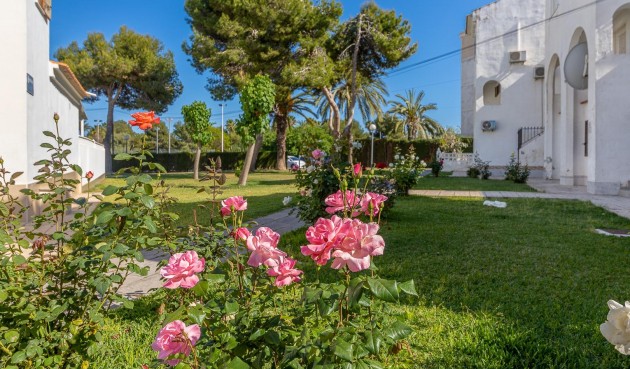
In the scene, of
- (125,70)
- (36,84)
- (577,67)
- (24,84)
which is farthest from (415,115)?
(24,84)

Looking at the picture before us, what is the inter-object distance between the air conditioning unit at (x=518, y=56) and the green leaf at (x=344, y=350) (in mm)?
21138

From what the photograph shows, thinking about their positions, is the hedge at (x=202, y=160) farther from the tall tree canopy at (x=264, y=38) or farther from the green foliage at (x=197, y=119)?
the green foliage at (x=197, y=119)

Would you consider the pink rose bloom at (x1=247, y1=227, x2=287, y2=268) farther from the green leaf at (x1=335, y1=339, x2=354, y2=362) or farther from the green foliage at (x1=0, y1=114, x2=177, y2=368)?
the green foliage at (x1=0, y1=114, x2=177, y2=368)

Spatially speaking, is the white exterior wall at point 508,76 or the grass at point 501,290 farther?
the white exterior wall at point 508,76

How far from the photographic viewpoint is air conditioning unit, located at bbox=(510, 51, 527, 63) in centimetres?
1947

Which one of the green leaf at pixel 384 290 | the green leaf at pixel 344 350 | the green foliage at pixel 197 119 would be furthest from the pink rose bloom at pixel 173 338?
the green foliage at pixel 197 119

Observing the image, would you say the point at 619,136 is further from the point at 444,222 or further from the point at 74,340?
the point at 74,340

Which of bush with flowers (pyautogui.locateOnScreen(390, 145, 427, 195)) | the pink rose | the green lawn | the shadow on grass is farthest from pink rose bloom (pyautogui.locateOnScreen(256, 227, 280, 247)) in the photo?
the green lawn

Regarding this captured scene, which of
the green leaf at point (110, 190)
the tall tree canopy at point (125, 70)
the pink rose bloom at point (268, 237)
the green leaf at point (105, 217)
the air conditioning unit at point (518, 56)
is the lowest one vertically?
the pink rose bloom at point (268, 237)

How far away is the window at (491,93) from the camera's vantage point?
66.4 feet

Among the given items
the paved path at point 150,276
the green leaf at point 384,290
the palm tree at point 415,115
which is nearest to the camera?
the green leaf at point 384,290

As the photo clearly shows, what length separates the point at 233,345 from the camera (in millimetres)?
1305

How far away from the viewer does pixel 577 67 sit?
12219 mm

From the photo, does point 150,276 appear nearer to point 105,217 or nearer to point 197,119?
point 105,217
